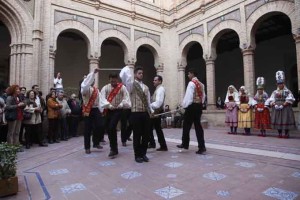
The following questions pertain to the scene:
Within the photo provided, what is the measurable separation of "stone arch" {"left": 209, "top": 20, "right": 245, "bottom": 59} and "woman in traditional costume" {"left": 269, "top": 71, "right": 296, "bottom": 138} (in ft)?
16.1

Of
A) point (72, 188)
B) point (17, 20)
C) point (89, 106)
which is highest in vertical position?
point (17, 20)

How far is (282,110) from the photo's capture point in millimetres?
7902

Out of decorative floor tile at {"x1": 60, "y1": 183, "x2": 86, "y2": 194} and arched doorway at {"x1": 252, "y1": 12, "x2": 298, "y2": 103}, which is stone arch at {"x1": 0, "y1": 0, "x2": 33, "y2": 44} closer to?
decorative floor tile at {"x1": 60, "y1": 183, "x2": 86, "y2": 194}

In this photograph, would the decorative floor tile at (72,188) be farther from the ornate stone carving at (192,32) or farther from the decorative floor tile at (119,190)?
the ornate stone carving at (192,32)

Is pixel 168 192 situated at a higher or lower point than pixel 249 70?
lower

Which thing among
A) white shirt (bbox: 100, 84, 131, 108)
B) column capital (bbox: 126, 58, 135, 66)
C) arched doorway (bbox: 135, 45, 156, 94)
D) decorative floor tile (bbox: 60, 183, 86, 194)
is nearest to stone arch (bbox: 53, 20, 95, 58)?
column capital (bbox: 126, 58, 135, 66)

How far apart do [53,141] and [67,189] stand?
5.09m

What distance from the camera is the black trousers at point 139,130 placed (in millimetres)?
4566

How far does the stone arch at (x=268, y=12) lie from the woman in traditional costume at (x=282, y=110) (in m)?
3.83

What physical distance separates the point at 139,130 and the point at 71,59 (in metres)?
13.3

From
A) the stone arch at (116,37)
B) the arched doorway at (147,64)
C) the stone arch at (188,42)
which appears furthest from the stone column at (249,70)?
the arched doorway at (147,64)

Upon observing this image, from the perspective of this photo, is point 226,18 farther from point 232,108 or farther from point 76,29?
point 76,29

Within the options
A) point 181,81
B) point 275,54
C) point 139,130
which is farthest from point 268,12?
point 139,130

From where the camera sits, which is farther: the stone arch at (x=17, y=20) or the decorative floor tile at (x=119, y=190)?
the stone arch at (x=17, y=20)
